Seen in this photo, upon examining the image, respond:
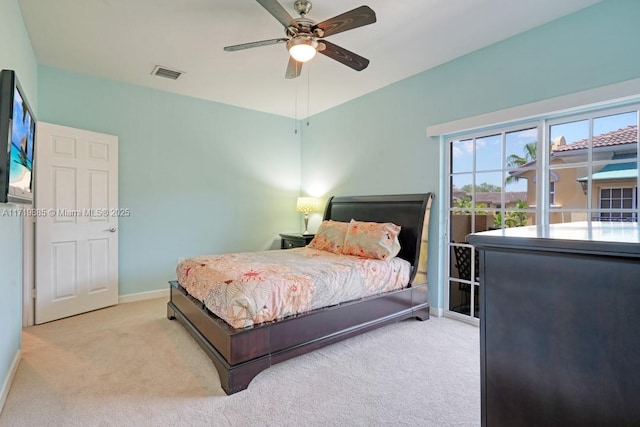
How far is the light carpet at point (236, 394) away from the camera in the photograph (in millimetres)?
1879

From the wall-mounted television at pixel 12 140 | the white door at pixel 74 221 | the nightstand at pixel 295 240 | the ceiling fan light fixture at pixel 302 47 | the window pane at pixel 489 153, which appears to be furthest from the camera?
the nightstand at pixel 295 240

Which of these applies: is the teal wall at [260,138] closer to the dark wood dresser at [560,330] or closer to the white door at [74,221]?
the white door at [74,221]

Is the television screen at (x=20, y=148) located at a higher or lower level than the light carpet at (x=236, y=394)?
higher

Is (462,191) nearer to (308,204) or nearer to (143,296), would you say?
(308,204)

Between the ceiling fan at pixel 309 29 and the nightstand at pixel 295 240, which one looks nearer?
the ceiling fan at pixel 309 29

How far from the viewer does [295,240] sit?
473 cm

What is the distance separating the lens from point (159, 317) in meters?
3.46

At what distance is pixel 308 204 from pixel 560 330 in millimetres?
4423

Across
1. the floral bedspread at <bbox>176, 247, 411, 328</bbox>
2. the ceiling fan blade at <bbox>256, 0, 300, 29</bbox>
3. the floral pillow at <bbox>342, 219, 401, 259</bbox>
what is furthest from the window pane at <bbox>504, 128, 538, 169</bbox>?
the ceiling fan blade at <bbox>256, 0, 300, 29</bbox>

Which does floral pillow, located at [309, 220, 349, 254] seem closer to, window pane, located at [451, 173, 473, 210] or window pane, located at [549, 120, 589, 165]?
window pane, located at [451, 173, 473, 210]

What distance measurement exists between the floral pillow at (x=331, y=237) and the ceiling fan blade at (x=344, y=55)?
185cm

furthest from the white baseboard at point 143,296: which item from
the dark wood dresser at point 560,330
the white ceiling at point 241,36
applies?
the dark wood dresser at point 560,330

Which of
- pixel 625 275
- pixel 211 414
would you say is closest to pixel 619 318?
pixel 625 275

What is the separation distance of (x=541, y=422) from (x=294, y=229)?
4.92 meters
